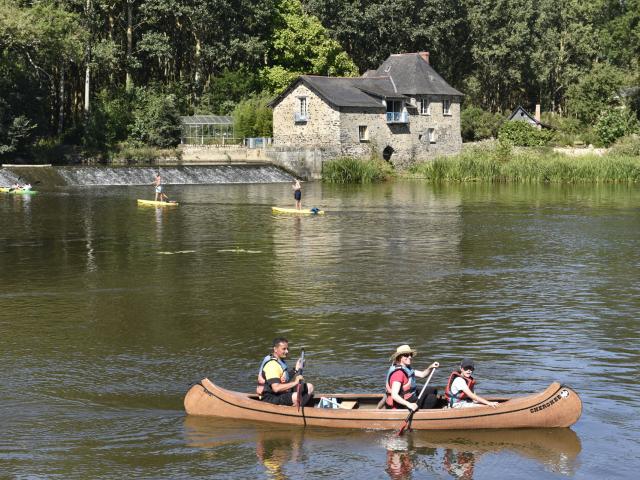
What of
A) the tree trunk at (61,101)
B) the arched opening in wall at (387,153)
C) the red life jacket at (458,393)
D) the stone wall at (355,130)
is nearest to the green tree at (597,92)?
the stone wall at (355,130)

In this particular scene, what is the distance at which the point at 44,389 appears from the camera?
2003 centimetres

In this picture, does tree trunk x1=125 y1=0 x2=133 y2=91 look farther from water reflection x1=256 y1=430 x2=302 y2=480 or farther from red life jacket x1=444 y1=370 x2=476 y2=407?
red life jacket x1=444 y1=370 x2=476 y2=407

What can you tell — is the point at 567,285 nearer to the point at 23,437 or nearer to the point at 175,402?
the point at 175,402

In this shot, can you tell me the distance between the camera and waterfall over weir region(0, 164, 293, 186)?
6712cm

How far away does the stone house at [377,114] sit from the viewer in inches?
3184

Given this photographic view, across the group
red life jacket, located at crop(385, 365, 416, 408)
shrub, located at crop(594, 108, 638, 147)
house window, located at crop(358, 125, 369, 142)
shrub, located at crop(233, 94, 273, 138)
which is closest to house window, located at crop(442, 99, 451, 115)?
house window, located at crop(358, 125, 369, 142)

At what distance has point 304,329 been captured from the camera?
971 inches

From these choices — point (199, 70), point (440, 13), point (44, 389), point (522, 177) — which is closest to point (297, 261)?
point (44, 389)

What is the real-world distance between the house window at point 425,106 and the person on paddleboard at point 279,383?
2894 inches

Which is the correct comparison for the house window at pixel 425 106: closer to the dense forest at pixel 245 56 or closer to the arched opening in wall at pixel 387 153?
the arched opening in wall at pixel 387 153

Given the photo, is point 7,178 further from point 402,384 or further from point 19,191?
point 402,384

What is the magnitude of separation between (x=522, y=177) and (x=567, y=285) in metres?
42.7

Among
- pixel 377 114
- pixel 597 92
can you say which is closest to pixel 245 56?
pixel 377 114

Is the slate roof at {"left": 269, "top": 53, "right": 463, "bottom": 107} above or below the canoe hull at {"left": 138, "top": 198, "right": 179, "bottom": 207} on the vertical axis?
above
